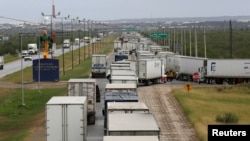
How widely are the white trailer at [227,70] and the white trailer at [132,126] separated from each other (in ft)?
138

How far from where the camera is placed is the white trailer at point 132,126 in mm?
19984

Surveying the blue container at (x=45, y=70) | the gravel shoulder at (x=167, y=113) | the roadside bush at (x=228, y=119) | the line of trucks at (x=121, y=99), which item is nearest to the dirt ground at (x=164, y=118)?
the gravel shoulder at (x=167, y=113)

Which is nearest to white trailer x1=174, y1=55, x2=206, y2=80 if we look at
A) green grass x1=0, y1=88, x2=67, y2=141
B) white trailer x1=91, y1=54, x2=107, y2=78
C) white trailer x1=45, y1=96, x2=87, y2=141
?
white trailer x1=91, y1=54, x2=107, y2=78

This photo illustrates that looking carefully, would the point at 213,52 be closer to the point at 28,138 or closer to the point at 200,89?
the point at 200,89

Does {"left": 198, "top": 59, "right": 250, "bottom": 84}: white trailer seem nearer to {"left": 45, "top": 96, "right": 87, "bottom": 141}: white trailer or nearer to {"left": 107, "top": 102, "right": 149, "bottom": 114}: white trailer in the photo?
{"left": 107, "top": 102, "right": 149, "bottom": 114}: white trailer

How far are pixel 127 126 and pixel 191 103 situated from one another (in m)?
25.2

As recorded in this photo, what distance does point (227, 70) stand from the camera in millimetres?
63719

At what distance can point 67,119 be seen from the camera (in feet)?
82.5

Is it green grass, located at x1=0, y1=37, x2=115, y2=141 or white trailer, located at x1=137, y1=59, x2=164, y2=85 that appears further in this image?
white trailer, located at x1=137, y1=59, x2=164, y2=85

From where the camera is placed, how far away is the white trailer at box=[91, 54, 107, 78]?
233ft

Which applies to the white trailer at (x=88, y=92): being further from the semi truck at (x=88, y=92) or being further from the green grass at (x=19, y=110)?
the green grass at (x=19, y=110)

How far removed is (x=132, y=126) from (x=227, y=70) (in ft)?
147

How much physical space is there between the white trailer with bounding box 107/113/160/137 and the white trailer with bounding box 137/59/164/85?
38847 millimetres

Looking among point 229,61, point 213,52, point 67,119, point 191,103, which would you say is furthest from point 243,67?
point 213,52
